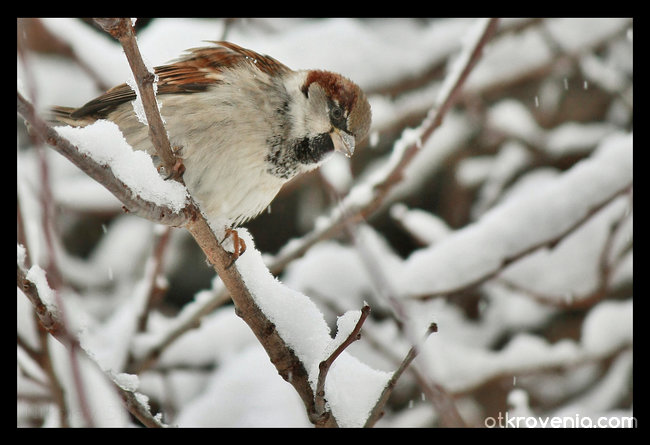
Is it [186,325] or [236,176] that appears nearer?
[236,176]

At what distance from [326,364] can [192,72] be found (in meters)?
1.21

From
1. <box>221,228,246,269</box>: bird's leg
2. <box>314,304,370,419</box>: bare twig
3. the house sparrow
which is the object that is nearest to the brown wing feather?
the house sparrow

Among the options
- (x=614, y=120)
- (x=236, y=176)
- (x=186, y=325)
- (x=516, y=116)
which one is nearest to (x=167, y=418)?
(x=186, y=325)

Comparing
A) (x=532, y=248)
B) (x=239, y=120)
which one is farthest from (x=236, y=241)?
(x=532, y=248)

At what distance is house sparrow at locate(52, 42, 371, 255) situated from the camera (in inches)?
75.4

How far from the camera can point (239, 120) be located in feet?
6.45

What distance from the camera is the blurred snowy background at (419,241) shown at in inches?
94.0

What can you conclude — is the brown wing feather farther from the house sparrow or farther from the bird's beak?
the bird's beak

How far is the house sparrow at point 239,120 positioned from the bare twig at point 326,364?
80 cm

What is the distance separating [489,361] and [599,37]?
6.50 ft

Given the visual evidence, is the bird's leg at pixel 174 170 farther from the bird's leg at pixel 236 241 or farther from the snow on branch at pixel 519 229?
the snow on branch at pixel 519 229

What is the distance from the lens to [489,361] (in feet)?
9.43

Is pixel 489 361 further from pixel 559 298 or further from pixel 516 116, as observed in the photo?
pixel 516 116
